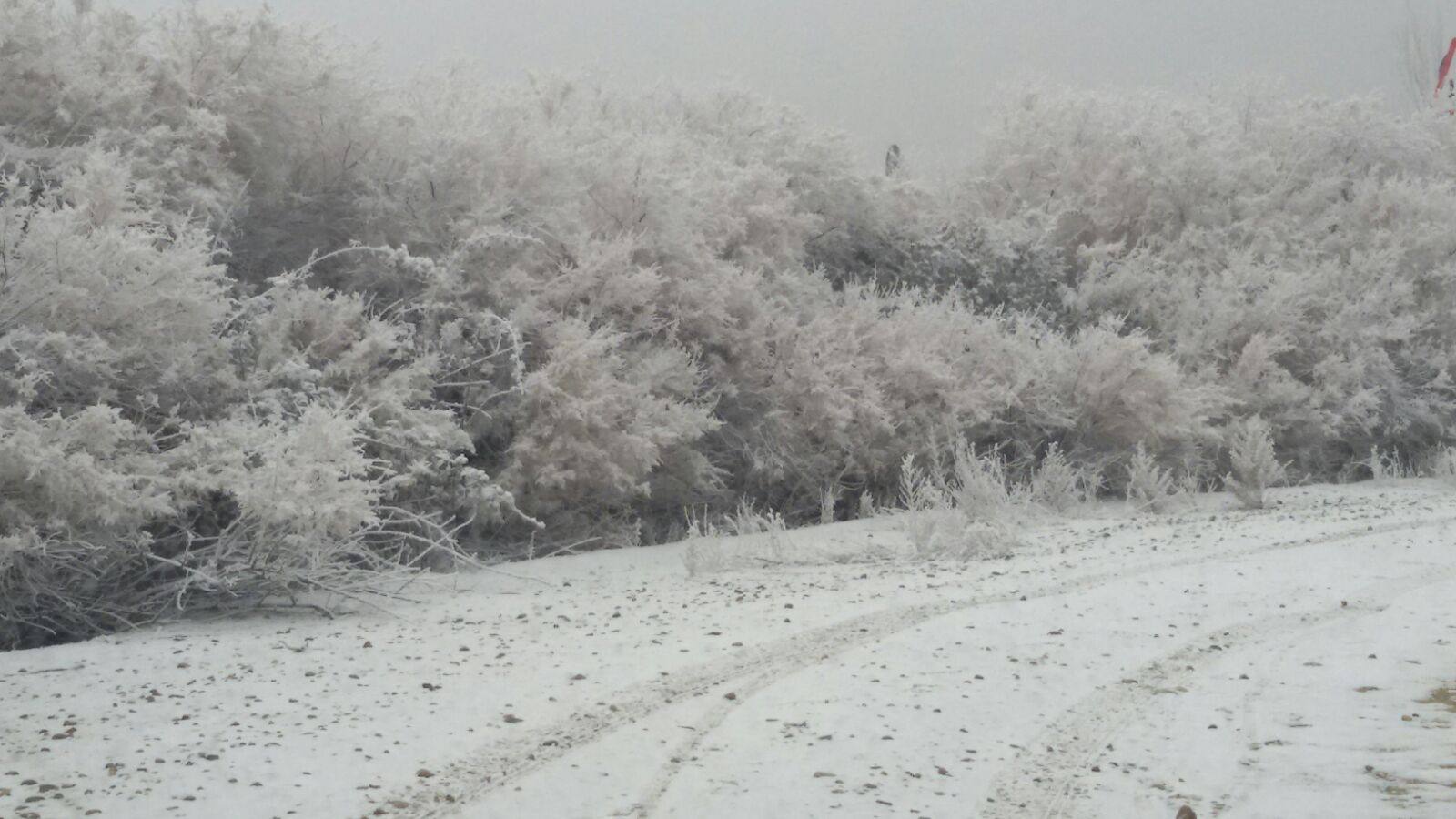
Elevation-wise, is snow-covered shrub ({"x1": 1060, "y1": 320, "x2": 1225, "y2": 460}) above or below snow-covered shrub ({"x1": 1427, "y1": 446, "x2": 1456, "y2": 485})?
above

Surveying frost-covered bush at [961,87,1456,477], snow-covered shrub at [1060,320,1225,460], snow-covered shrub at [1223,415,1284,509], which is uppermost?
frost-covered bush at [961,87,1456,477]

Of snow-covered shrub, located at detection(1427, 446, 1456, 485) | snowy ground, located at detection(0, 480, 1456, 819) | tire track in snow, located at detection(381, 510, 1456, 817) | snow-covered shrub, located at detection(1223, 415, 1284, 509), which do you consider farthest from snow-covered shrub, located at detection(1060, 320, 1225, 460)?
tire track in snow, located at detection(381, 510, 1456, 817)

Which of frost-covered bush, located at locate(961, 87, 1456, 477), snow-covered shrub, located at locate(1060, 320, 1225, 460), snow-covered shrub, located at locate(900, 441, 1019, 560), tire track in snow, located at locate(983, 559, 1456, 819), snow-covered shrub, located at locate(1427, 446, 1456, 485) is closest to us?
tire track in snow, located at locate(983, 559, 1456, 819)

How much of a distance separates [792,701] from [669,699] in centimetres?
45

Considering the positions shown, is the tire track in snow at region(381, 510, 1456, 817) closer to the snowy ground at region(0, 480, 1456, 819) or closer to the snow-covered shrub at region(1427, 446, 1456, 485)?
the snowy ground at region(0, 480, 1456, 819)

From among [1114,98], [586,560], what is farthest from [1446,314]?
[586,560]

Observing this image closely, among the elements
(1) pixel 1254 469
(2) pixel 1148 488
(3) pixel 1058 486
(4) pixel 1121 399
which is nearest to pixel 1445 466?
(1) pixel 1254 469

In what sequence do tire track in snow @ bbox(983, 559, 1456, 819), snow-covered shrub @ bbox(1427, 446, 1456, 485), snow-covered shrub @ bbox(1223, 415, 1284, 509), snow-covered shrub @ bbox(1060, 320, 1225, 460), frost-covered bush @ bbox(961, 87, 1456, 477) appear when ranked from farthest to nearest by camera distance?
frost-covered bush @ bbox(961, 87, 1456, 477) → snow-covered shrub @ bbox(1427, 446, 1456, 485) → snow-covered shrub @ bbox(1060, 320, 1225, 460) → snow-covered shrub @ bbox(1223, 415, 1284, 509) → tire track in snow @ bbox(983, 559, 1456, 819)

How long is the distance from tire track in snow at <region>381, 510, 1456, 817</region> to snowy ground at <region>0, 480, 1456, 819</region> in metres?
0.02

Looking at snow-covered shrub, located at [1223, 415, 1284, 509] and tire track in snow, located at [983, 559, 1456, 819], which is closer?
tire track in snow, located at [983, 559, 1456, 819]

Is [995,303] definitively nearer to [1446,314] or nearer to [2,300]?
[1446,314]

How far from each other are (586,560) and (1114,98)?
37.5ft

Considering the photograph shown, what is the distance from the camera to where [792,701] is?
4.55 meters

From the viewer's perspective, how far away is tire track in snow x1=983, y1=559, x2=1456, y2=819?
3.59 meters
